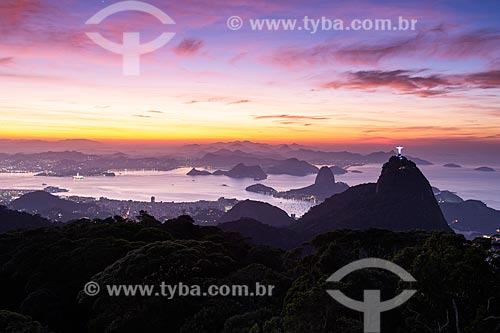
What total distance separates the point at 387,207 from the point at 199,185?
99703 millimetres

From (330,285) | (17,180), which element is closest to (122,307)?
(330,285)

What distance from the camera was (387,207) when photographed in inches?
2544

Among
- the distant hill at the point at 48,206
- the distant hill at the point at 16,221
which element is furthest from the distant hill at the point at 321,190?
the distant hill at the point at 16,221

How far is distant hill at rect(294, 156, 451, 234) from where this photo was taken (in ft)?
201

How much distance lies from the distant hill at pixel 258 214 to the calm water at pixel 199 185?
15.2 meters

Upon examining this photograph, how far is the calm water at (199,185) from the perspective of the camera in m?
124

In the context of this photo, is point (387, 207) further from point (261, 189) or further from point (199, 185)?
point (199, 185)

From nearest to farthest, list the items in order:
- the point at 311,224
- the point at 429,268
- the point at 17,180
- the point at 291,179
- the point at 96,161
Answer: the point at 429,268, the point at 311,224, the point at 17,180, the point at 291,179, the point at 96,161

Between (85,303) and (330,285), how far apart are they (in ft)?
27.3

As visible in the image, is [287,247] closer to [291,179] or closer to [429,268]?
[429,268]

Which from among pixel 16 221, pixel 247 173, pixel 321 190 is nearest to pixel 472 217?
pixel 321 190

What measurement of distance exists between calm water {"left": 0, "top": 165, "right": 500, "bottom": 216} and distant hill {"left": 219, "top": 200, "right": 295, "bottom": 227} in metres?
15.2

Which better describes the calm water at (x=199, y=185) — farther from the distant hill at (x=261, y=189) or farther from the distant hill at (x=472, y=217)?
the distant hill at (x=472, y=217)

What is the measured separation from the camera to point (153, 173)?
599ft
